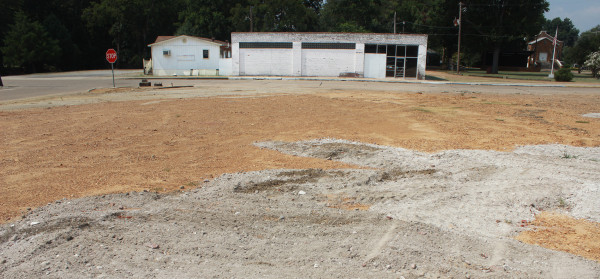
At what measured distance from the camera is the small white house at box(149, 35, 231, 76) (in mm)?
50375

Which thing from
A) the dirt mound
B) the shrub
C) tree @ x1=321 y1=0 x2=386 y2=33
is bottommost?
the dirt mound

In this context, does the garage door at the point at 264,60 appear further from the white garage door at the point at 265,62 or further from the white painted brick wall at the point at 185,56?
the white painted brick wall at the point at 185,56

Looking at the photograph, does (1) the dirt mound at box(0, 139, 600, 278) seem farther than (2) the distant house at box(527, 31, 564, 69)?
No

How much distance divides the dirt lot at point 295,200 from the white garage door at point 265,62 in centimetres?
3444

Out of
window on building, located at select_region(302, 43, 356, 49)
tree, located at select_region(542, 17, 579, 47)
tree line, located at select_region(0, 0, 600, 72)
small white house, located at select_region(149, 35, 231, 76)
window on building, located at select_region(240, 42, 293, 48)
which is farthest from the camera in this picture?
tree, located at select_region(542, 17, 579, 47)

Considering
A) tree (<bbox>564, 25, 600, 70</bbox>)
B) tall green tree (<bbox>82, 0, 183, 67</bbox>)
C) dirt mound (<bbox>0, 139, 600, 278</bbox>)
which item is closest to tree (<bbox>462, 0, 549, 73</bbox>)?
tree (<bbox>564, 25, 600, 70</bbox>)

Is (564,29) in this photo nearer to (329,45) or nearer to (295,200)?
(329,45)

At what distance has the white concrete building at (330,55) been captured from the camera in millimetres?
45469

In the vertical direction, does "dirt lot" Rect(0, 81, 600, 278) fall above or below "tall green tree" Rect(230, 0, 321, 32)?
below

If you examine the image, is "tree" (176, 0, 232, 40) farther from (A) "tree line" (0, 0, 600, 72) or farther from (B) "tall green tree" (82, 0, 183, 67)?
(B) "tall green tree" (82, 0, 183, 67)

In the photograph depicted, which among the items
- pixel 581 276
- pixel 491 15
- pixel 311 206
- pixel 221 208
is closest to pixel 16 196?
pixel 221 208

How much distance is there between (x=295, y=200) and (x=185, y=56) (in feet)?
154

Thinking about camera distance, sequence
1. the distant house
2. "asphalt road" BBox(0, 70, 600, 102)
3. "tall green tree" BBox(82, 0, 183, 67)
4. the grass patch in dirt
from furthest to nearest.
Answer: the distant house → "tall green tree" BBox(82, 0, 183, 67) → "asphalt road" BBox(0, 70, 600, 102) → the grass patch in dirt

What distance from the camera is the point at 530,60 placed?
250 feet
